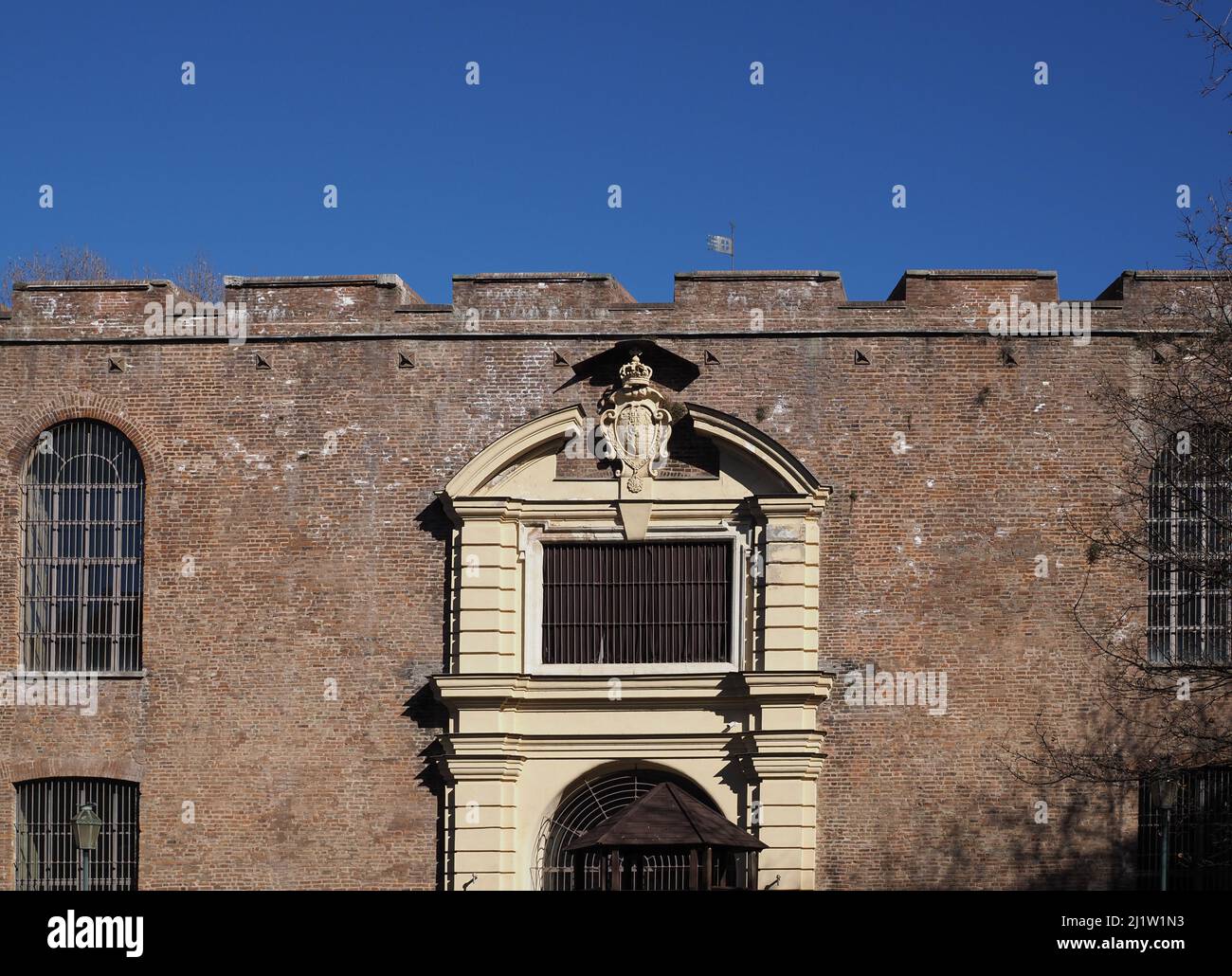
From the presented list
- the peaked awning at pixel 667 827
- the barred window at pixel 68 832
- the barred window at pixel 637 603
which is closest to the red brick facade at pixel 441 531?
the barred window at pixel 68 832

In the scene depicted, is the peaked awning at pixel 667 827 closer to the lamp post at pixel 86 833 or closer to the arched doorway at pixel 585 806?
the arched doorway at pixel 585 806

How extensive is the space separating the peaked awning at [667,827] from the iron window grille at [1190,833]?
15.6ft

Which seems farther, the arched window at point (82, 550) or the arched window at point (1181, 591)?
the arched window at point (82, 550)

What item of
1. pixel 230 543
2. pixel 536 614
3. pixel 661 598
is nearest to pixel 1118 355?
pixel 661 598

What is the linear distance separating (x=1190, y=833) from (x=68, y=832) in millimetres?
13919

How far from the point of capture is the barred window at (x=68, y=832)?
2283cm

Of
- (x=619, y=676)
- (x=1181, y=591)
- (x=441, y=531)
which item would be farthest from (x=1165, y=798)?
(x=441, y=531)

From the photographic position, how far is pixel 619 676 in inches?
888

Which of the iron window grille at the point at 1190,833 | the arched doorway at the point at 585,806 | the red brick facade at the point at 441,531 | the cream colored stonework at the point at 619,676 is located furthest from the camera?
the arched doorway at the point at 585,806

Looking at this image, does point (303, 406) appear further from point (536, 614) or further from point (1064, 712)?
point (1064, 712)

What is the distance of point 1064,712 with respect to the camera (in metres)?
22.2

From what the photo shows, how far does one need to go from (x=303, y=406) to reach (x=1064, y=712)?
406 inches

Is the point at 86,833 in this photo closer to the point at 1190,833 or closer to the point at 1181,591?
the point at 1190,833

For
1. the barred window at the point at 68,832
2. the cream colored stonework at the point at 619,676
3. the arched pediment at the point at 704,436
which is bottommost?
the barred window at the point at 68,832
